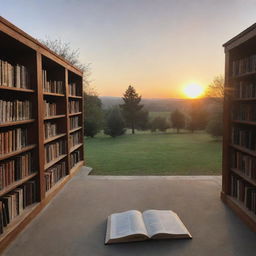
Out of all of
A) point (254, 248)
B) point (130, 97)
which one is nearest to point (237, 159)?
point (254, 248)

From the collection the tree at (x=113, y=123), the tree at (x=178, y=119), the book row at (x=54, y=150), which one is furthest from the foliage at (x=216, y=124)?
the book row at (x=54, y=150)

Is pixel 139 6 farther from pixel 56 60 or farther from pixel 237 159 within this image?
pixel 237 159

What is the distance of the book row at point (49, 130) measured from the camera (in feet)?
11.7

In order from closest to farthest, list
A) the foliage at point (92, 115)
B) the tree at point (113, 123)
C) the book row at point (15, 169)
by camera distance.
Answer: the book row at point (15, 169)
the foliage at point (92, 115)
the tree at point (113, 123)

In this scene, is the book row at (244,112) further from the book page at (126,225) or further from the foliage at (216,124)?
the foliage at (216,124)

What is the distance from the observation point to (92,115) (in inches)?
530

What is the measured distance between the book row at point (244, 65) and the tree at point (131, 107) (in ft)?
46.8

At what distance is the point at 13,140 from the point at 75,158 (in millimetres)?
2624

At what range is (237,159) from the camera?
10.2 feet

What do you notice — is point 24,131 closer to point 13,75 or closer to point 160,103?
point 13,75

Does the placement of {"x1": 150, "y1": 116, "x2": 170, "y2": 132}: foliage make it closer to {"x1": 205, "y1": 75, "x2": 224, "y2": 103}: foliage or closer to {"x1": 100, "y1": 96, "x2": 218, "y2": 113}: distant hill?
{"x1": 100, "y1": 96, "x2": 218, "y2": 113}: distant hill

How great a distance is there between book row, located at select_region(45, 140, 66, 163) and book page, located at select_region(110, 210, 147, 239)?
1467 mm

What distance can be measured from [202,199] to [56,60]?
2.85 metres

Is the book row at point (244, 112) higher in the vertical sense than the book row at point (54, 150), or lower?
higher
